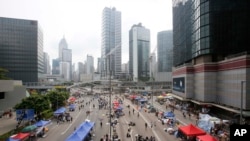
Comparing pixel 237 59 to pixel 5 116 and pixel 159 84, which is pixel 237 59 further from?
pixel 159 84

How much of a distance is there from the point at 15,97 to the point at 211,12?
2186 inches

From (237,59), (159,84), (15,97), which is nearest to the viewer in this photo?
(237,59)

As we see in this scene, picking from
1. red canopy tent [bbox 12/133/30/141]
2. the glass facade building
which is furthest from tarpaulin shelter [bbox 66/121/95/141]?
the glass facade building

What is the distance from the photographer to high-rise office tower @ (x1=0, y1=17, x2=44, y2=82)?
134m

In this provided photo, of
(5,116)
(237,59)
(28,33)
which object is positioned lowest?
(5,116)

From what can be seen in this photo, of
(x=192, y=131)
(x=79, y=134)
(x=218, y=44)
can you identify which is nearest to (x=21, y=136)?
(x=79, y=134)

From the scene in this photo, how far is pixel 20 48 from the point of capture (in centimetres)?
13775

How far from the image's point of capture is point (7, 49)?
134 metres

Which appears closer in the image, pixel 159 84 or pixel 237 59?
pixel 237 59

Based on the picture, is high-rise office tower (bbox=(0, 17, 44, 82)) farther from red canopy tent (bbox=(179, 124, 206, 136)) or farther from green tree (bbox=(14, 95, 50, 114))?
red canopy tent (bbox=(179, 124, 206, 136))

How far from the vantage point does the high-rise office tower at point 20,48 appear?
441ft

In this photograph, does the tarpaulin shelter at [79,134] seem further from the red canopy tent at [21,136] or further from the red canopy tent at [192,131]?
the red canopy tent at [192,131]

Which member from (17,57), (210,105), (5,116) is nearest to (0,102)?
(5,116)

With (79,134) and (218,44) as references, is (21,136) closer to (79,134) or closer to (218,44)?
(79,134)
